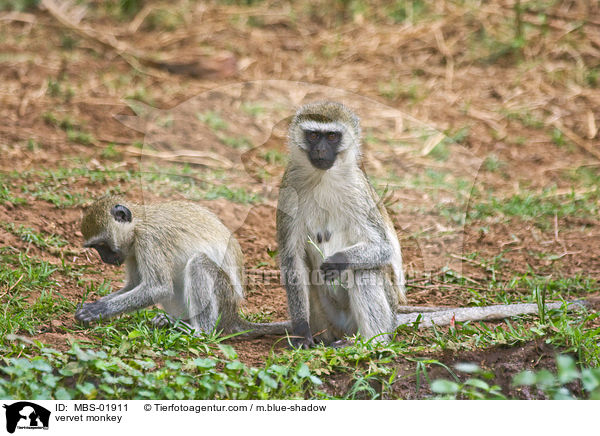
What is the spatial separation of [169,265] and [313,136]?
1.49 metres

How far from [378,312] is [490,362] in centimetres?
88

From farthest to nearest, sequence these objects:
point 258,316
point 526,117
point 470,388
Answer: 1. point 526,117
2. point 258,316
3. point 470,388

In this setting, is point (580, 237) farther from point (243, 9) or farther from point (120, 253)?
point (243, 9)

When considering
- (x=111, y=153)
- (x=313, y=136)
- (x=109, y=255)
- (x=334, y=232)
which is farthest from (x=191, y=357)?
(x=111, y=153)

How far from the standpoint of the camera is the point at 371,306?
5000 mm

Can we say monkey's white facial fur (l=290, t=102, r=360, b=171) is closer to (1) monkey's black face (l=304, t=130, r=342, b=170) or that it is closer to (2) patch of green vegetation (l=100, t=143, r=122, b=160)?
(1) monkey's black face (l=304, t=130, r=342, b=170)

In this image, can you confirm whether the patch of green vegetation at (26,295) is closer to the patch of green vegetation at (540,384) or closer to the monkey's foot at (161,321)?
the monkey's foot at (161,321)

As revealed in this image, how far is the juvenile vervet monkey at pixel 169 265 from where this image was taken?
523 cm

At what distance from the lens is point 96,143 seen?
28.0 ft

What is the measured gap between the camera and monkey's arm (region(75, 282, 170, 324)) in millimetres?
5000

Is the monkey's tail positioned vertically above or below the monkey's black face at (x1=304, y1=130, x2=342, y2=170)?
below

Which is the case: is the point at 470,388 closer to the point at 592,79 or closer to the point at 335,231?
the point at 335,231
